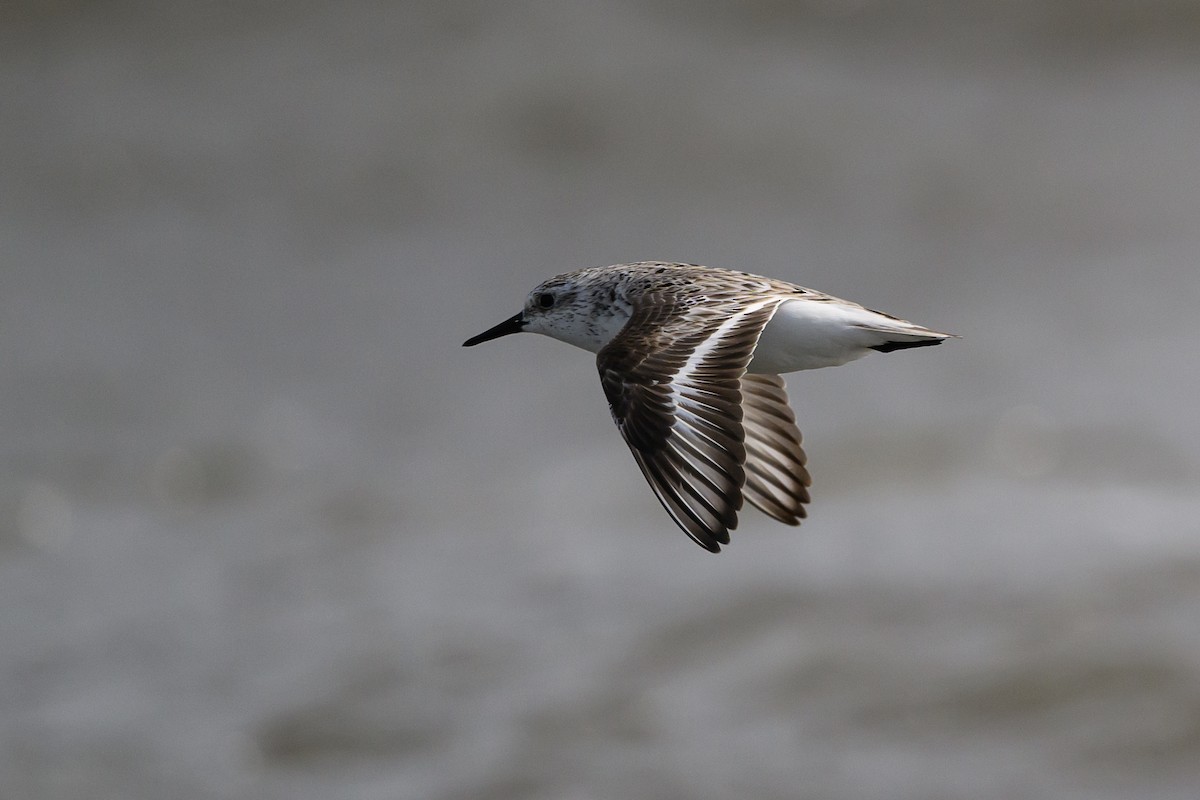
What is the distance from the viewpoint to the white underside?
4477 mm

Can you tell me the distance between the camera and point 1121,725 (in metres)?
9.50

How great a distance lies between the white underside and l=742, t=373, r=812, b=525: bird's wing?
375 mm

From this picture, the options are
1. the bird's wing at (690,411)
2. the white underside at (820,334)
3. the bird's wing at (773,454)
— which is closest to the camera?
the bird's wing at (690,411)

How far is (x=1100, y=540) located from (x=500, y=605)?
3814mm

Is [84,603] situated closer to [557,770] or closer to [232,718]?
[232,718]

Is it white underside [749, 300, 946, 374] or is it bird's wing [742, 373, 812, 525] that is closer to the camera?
white underside [749, 300, 946, 374]

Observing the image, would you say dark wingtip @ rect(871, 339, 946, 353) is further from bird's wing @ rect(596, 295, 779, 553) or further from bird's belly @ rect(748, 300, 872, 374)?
bird's wing @ rect(596, 295, 779, 553)

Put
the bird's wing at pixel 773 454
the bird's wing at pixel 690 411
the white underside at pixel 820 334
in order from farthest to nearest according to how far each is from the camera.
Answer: the bird's wing at pixel 773 454 < the white underside at pixel 820 334 < the bird's wing at pixel 690 411

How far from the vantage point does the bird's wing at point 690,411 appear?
3.95 metres

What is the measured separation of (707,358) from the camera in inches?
164

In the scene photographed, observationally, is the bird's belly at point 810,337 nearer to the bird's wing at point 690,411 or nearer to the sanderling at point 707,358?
the sanderling at point 707,358

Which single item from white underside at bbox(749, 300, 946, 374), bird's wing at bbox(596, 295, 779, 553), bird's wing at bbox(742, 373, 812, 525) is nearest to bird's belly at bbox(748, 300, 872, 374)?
white underside at bbox(749, 300, 946, 374)

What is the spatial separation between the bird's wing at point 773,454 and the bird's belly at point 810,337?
1.19 feet

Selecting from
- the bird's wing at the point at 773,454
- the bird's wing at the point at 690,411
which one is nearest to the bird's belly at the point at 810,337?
the bird's wing at the point at 690,411
